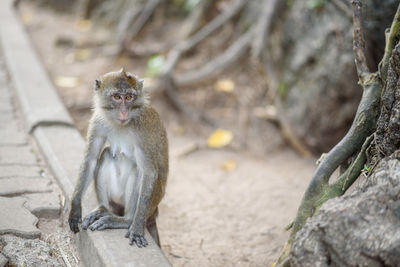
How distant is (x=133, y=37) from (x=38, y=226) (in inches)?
208

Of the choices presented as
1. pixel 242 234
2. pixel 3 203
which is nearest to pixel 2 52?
pixel 3 203

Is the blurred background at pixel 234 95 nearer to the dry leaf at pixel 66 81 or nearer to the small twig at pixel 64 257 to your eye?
the dry leaf at pixel 66 81

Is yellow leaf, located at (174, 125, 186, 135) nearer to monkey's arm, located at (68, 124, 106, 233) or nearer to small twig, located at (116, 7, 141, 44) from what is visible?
small twig, located at (116, 7, 141, 44)

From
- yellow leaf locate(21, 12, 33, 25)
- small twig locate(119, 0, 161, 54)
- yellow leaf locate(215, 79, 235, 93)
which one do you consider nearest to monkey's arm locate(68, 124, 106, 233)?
yellow leaf locate(215, 79, 235, 93)

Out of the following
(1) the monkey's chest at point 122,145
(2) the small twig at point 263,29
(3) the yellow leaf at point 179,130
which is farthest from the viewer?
(3) the yellow leaf at point 179,130

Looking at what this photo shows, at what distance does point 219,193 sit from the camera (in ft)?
18.3

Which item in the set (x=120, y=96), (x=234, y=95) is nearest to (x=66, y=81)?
(x=234, y=95)

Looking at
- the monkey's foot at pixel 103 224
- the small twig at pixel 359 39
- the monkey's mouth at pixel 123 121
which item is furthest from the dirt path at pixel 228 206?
the small twig at pixel 359 39

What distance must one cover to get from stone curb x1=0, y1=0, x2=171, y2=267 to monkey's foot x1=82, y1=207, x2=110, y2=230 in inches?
2.6

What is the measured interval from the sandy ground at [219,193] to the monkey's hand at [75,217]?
0.88 m

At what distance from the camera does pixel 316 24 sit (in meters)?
6.56

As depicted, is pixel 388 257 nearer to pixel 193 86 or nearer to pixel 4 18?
pixel 193 86

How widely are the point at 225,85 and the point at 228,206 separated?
302cm

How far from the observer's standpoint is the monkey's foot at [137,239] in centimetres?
Answer: 341
